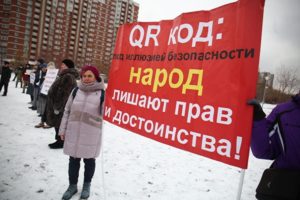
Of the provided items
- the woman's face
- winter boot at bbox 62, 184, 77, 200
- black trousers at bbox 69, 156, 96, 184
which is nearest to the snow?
→ winter boot at bbox 62, 184, 77, 200

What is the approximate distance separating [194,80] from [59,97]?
359 centimetres

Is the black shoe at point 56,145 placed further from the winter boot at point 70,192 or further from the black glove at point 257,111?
the black glove at point 257,111

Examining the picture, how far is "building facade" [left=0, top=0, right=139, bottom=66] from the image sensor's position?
7788 cm

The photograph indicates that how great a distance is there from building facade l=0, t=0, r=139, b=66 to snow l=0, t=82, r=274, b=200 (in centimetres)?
7022

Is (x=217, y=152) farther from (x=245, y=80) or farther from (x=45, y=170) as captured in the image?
(x=45, y=170)

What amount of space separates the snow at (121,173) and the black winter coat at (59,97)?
0.73m

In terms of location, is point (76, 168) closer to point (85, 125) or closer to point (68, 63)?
point (85, 125)

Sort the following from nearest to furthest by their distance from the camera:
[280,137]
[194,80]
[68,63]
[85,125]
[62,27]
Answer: [280,137], [194,80], [85,125], [68,63], [62,27]

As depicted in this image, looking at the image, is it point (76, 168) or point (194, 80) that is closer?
point (194, 80)

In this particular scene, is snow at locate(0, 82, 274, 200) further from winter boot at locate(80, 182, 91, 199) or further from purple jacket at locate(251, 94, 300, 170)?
purple jacket at locate(251, 94, 300, 170)

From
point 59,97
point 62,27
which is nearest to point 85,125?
point 59,97

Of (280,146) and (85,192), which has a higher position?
(280,146)

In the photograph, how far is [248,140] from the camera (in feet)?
5.56

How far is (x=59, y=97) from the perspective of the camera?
4824mm
